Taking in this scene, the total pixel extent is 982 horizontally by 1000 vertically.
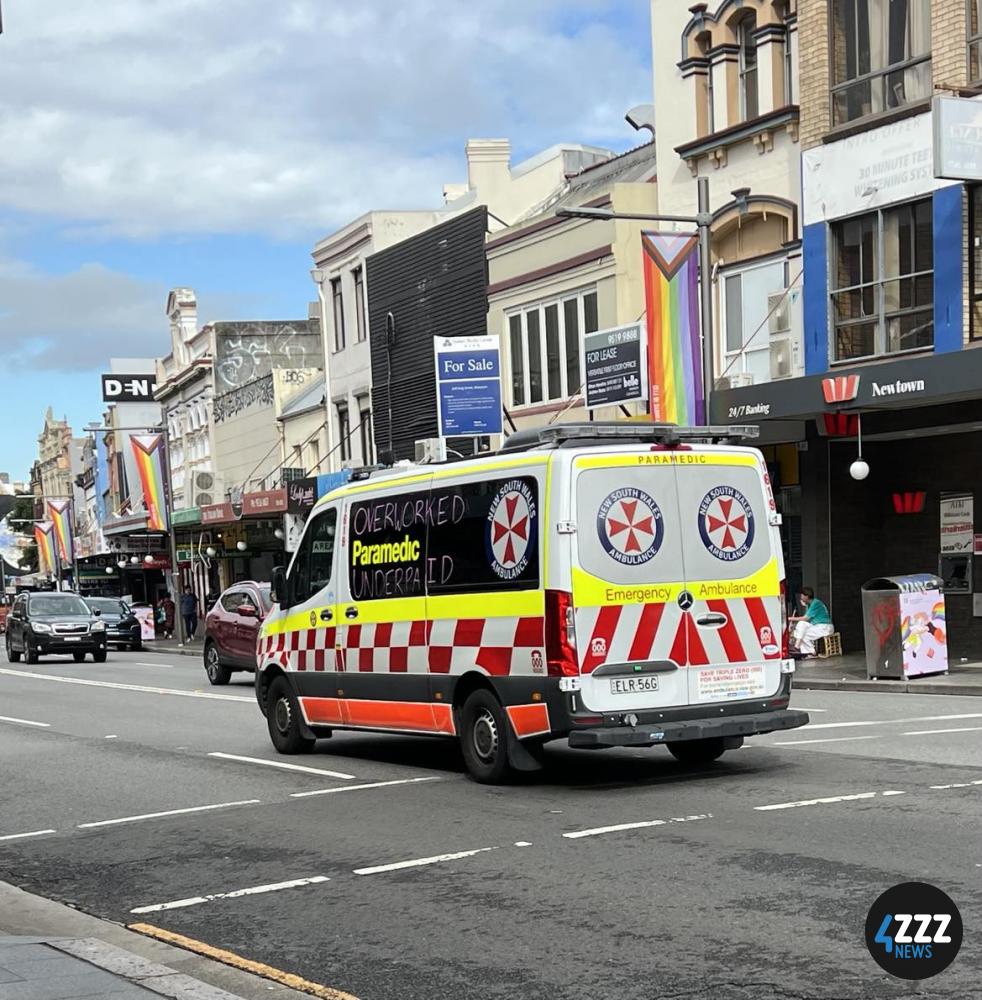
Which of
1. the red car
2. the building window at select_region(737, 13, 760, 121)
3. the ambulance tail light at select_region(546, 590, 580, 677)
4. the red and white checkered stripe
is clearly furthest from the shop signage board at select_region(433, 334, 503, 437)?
the ambulance tail light at select_region(546, 590, 580, 677)

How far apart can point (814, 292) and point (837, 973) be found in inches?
790

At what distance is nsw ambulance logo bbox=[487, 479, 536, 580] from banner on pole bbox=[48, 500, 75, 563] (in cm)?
6441

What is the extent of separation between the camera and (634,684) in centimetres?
1073

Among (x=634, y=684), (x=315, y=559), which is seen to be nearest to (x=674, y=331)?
(x=315, y=559)

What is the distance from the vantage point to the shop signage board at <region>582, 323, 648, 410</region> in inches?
1051

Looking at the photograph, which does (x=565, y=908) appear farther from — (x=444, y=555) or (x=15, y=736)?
(x=15, y=736)

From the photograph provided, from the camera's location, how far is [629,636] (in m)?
10.7

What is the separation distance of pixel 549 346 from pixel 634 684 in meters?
22.1

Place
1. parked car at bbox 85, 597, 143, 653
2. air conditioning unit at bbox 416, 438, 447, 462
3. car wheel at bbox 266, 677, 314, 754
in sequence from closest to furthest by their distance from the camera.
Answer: car wheel at bbox 266, 677, 314, 754, air conditioning unit at bbox 416, 438, 447, 462, parked car at bbox 85, 597, 143, 653

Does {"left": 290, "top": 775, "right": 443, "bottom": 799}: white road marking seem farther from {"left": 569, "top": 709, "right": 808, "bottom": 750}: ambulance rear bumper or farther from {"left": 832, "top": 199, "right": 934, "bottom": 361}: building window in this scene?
{"left": 832, "top": 199, "right": 934, "bottom": 361}: building window

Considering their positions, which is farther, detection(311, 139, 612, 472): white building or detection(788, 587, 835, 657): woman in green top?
detection(311, 139, 612, 472): white building

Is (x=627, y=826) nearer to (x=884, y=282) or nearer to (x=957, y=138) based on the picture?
(x=957, y=138)

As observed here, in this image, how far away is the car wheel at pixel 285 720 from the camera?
14.0 metres

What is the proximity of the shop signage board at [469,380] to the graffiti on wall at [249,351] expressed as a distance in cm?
2972
